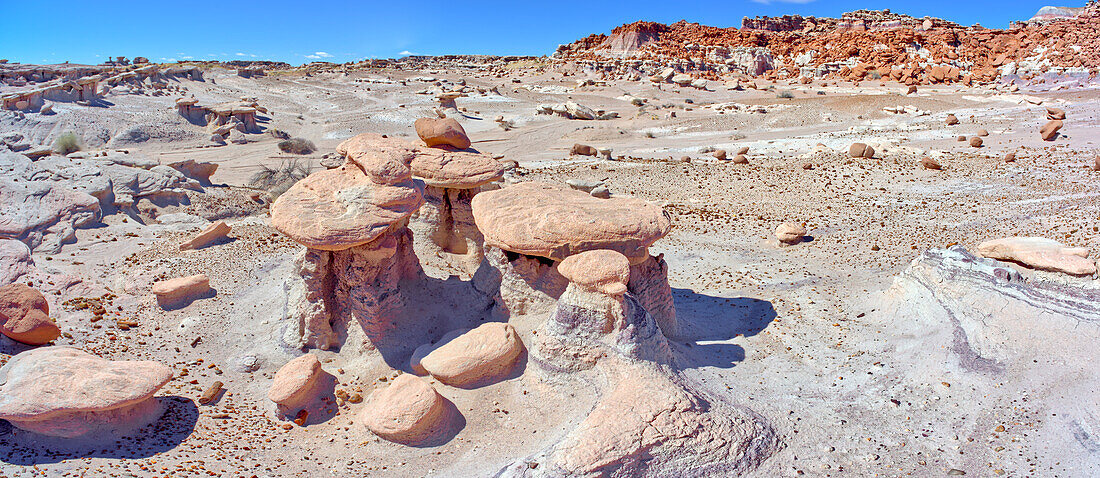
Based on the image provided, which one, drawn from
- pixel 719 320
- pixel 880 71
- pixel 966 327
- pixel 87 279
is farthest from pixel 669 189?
pixel 880 71

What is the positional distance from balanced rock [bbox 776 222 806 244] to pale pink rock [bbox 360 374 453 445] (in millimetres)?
6918

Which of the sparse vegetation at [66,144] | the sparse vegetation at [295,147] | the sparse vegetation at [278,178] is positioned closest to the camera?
the sparse vegetation at [278,178]

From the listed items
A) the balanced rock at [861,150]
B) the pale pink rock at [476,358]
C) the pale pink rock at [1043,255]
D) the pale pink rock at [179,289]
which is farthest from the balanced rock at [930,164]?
the pale pink rock at [179,289]

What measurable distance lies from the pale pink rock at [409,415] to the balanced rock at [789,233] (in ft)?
22.7

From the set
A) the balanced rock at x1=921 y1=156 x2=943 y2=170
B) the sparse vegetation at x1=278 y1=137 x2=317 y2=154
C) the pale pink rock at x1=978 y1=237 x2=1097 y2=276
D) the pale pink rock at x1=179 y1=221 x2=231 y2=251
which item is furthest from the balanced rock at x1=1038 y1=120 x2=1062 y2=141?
the sparse vegetation at x1=278 y1=137 x2=317 y2=154

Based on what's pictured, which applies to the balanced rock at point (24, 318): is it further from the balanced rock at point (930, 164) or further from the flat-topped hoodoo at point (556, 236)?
the balanced rock at point (930, 164)

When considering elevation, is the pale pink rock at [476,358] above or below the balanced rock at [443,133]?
below

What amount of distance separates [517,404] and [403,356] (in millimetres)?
1435

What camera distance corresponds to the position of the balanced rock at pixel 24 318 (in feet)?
18.4

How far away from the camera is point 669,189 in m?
13.8

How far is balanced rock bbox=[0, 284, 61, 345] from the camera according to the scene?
5.61 metres

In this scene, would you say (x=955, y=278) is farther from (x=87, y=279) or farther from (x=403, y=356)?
(x=87, y=279)

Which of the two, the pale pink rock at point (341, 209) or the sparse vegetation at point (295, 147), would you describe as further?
the sparse vegetation at point (295, 147)

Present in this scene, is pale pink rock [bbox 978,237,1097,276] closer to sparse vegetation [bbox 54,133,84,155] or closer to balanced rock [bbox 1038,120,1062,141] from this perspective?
balanced rock [bbox 1038,120,1062,141]
